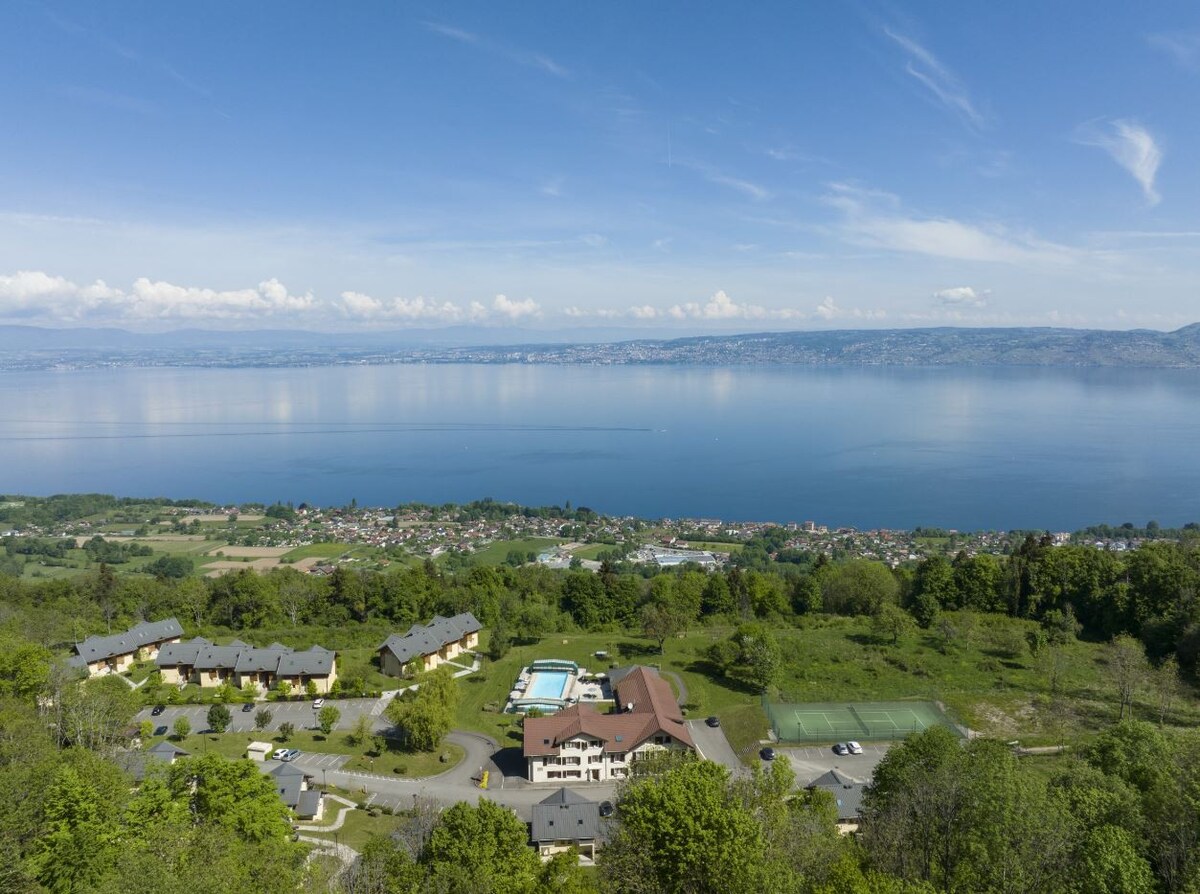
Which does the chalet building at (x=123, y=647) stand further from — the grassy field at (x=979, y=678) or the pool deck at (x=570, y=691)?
the grassy field at (x=979, y=678)

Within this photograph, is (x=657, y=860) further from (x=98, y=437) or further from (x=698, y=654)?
(x=98, y=437)

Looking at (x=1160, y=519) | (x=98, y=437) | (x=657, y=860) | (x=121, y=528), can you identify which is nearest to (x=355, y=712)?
(x=657, y=860)

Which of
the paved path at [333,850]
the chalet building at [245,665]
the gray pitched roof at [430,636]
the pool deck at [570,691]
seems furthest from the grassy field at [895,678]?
the paved path at [333,850]

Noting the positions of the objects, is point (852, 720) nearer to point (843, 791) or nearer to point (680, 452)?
point (843, 791)

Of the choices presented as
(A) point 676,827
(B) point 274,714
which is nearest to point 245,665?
(B) point 274,714

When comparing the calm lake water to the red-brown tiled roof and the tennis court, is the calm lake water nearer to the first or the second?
the tennis court
